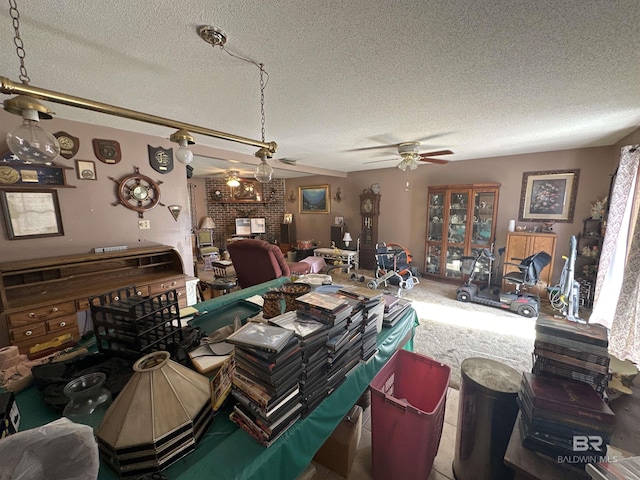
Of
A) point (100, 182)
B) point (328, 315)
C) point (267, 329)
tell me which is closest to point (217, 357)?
point (267, 329)

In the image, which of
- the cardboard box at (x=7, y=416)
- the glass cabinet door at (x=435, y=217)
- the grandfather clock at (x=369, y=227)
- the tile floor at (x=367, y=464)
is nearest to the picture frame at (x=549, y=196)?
the glass cabinet door at (x=435, y=217)

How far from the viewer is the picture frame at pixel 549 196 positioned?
3.81 metres

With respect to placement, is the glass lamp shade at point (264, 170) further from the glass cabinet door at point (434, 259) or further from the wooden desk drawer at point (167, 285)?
the glass cabinet door at point (434, 259)

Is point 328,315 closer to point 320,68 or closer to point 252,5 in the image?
point 252,5

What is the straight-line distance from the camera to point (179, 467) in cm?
67

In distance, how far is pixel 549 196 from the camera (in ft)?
13.1

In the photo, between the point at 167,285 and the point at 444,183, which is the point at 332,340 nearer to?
the point at 167,285

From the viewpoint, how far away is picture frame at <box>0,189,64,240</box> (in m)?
2.14

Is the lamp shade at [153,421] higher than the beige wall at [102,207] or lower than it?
lower

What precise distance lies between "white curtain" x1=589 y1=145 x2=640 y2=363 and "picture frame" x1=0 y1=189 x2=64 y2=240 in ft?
18.2

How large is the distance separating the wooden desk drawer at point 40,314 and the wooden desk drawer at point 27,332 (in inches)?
1.4

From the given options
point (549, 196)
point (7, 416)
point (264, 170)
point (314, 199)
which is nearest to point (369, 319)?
point (7, 416)

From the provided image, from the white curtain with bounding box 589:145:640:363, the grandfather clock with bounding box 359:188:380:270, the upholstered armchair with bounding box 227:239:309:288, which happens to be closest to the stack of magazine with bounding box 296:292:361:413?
the upholstered armchair with bounding box 227:239:309:288

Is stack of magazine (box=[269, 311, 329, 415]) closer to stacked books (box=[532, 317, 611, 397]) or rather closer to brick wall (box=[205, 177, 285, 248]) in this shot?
stacked books (box=[532, 317, 611, 397])
